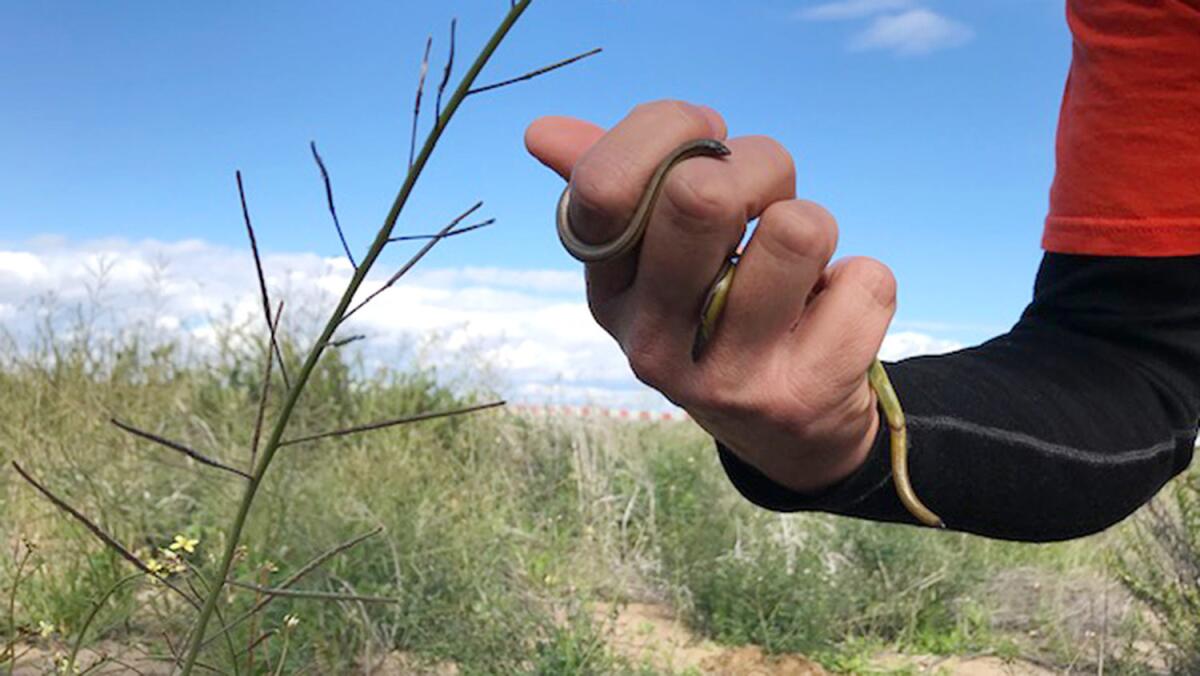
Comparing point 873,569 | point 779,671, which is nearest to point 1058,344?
point 779,671

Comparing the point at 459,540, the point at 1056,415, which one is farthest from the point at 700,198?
the point at 459,540

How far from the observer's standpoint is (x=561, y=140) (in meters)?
0.86

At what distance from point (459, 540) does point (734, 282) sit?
282cm

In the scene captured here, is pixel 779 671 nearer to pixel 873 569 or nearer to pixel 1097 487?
pixel 873 569

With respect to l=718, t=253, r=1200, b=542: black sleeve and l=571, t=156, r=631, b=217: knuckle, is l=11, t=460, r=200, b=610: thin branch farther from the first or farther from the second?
l=718, t=253, r=1200, b=542: black sleeve

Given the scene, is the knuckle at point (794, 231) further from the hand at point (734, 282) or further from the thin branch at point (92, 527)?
the thin branch at point (92, 527)

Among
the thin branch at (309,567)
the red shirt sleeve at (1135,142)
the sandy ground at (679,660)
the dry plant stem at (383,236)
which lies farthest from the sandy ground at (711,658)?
the dry plant stem at (383,236)

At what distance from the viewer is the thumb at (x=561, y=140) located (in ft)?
2.80

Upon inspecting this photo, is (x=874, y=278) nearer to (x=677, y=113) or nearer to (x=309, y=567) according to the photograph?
(x=677, y=113)

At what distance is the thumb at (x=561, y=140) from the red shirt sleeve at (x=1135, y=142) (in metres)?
0.91

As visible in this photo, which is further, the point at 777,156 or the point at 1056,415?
the point at 1056,415

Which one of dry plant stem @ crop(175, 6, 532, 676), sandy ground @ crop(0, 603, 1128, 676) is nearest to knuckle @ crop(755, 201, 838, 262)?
dry plant stem @ crop(175, 6, 532, 676)

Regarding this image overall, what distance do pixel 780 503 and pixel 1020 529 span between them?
1.31 ft

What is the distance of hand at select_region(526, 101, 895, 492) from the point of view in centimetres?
79
